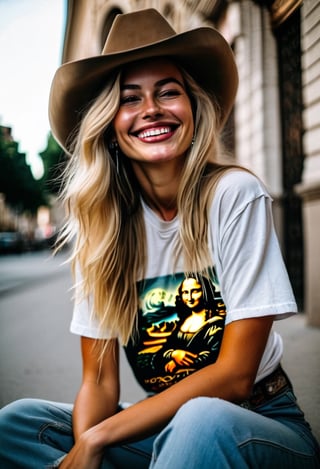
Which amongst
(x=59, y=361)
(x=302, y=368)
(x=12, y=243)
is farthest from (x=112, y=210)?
(x=12, y=243)

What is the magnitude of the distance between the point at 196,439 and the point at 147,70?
1150 mm

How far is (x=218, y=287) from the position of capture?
57.2 inches

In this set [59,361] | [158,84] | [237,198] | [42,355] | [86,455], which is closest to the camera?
[86,455]

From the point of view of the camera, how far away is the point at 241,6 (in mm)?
2018

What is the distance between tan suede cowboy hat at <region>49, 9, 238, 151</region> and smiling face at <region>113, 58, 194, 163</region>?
5 cm

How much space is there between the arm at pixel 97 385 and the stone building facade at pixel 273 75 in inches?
43.3

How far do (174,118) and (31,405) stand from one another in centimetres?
105

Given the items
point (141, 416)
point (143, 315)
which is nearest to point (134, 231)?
point (143, 315)

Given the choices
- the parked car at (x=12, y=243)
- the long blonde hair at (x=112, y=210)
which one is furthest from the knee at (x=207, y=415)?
the parked car at (x=12, y=243)

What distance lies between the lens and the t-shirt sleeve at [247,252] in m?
1.28

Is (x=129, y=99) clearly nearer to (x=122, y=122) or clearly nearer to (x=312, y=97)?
(x=122, y=122)

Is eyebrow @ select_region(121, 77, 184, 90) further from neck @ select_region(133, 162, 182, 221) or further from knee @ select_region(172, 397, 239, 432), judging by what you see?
knee @ select_region(172, 397, 239, 432)

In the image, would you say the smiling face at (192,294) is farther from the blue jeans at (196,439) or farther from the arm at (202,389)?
the blue jeans at (196,439)

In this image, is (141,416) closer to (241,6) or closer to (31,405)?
(31,405)
